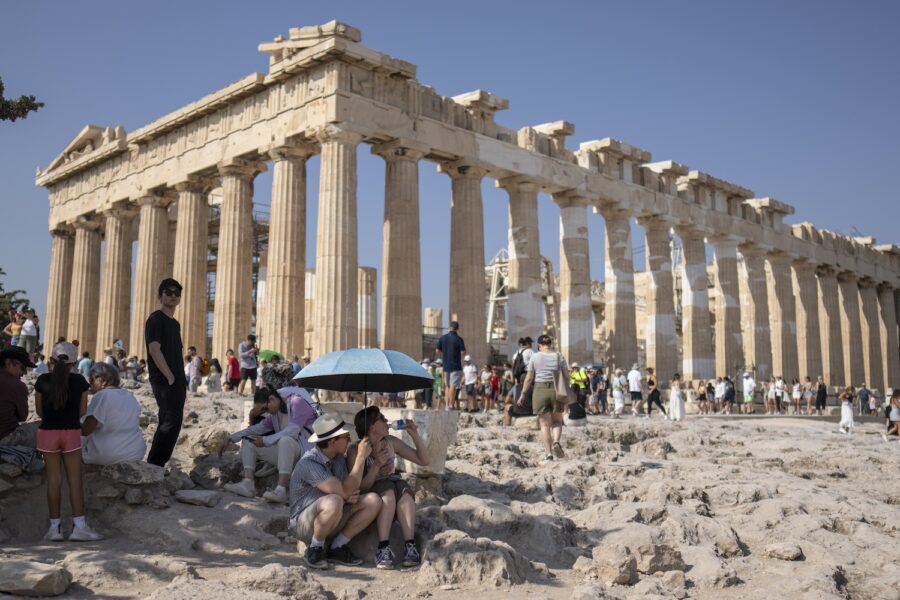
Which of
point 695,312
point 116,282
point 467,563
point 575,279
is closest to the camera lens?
point 467,563

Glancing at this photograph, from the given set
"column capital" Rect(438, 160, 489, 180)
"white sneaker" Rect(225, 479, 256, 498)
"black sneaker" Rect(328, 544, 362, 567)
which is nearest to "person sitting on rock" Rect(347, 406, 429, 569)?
"black sneaker" Rect(328, 544, 362, 567)

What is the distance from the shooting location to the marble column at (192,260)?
97.3 ft

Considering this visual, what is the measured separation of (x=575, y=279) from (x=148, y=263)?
1476cm

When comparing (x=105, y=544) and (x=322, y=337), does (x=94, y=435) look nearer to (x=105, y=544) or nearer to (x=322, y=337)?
(x=105, y=544)

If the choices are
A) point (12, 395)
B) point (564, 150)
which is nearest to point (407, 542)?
point (12, 395)

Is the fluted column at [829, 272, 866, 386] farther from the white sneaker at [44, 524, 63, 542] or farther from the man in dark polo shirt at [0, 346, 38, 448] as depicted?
the white sneaker at [44, 524, 63, 542]

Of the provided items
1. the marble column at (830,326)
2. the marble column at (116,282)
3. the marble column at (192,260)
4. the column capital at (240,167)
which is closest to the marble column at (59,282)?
the marble column at (116,282)

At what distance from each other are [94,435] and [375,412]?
283 centimetres

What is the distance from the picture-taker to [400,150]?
26.9 metres

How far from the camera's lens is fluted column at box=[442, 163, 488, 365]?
28391 mm

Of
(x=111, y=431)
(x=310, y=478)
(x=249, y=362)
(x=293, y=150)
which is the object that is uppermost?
(x=293, y=150)

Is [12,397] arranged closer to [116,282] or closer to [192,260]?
[192,260]

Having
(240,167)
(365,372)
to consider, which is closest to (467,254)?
(240,167)

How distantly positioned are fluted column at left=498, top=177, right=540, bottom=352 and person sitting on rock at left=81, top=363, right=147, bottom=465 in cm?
2110
